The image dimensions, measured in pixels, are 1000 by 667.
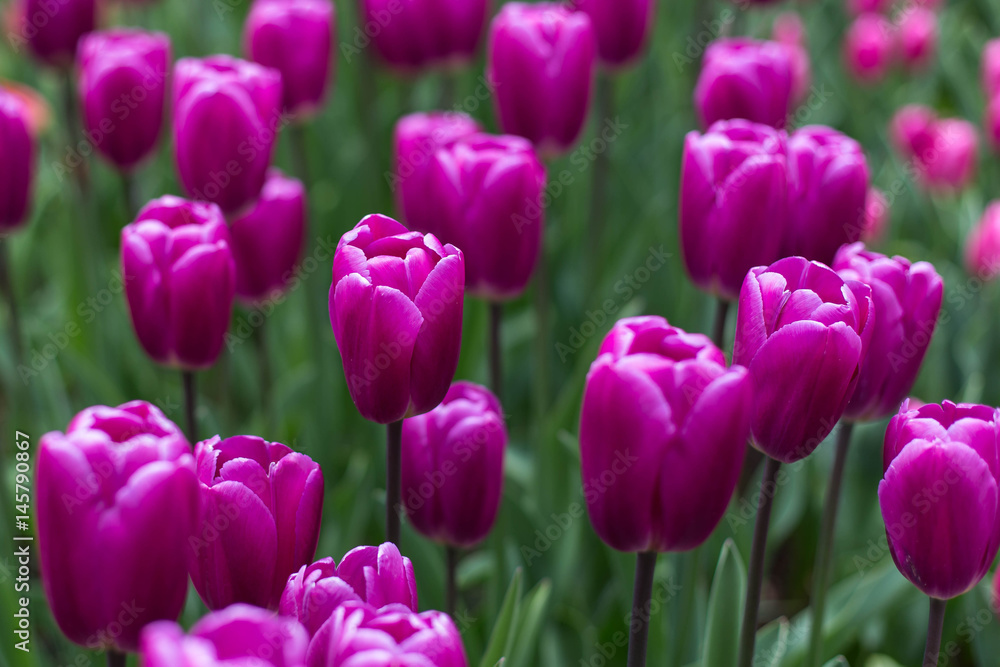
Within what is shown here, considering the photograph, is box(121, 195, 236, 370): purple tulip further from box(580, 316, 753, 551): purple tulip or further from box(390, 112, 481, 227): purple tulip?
box(580, 316, 753, 551): purple tulip

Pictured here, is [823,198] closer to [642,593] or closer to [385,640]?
[642,593]

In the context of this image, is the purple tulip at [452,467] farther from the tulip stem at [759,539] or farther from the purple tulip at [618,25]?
the purple tulip at [618,25]

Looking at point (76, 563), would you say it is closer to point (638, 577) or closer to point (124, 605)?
point (124, 605)

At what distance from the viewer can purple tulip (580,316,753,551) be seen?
0.77 meters

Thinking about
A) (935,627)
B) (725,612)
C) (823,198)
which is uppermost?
(823,198)

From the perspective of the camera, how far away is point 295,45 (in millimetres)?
1887

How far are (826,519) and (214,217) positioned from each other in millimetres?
738

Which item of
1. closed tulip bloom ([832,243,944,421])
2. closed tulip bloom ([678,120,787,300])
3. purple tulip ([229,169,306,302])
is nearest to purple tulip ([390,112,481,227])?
purple tulip ([229,169,306,302])

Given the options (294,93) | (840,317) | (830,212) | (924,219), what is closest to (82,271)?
(294,93)

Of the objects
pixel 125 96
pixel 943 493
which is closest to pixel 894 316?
pixel 943 493

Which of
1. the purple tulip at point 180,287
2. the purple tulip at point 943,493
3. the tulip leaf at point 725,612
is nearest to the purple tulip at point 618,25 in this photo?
the purple tulip at point 180,287

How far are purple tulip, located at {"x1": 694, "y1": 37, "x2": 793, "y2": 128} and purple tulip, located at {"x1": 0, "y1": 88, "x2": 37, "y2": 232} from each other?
3.13 feet

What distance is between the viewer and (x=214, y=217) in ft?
4.03

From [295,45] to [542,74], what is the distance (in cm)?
54
